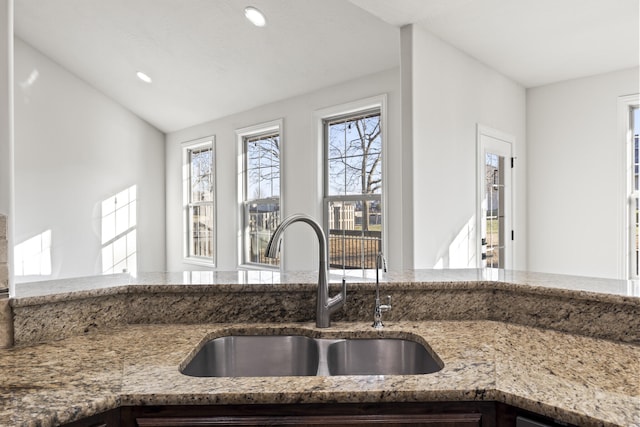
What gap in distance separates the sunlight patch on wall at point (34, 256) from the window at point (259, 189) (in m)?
2.24

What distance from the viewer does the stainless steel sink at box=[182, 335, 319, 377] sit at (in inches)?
56.6

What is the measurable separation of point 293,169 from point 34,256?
3.14 m

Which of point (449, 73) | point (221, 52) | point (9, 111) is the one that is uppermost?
point (221, 52)

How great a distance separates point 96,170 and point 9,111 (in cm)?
485

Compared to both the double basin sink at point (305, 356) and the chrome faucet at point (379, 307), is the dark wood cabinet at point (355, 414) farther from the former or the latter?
the chrome faucet at point (379, 307)

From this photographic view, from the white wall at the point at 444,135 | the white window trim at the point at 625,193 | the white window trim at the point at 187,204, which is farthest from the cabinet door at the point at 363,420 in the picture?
the white window trim at the point at 187,204

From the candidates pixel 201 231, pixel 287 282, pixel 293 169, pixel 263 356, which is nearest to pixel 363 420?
pixel 263 356

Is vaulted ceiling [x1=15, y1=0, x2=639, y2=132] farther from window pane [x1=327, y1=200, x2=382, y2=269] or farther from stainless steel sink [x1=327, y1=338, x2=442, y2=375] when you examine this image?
stainless steel sink [x1=327, y1=338, x2=442, y2=375]

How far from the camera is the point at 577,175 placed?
4.32 metres

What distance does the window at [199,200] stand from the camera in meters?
6.02

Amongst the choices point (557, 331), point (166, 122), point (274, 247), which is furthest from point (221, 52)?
point (557, 331)

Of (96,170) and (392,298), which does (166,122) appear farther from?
(392,298)

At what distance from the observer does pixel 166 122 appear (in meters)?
6.28

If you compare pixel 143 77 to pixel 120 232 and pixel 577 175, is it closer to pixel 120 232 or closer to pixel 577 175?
pixel 120 232
